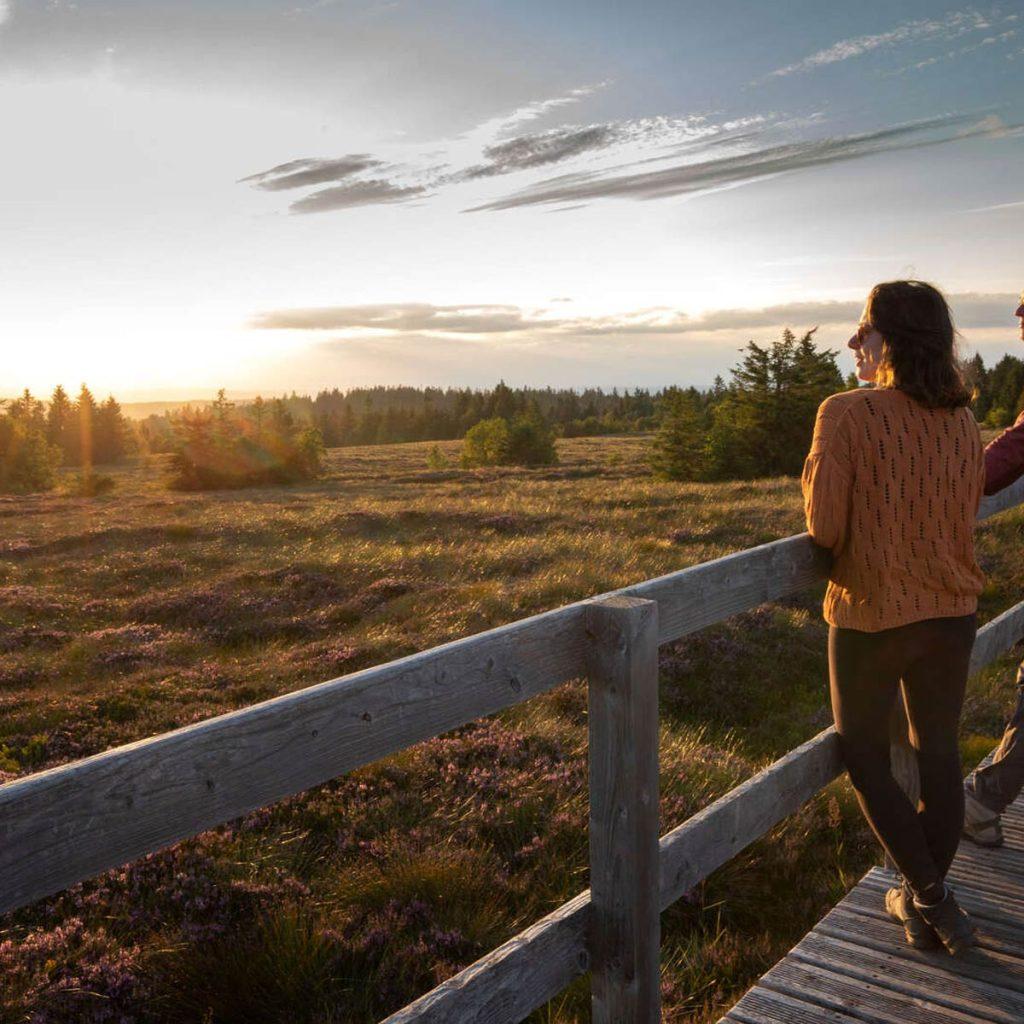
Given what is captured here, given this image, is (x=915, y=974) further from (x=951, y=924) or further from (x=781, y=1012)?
(x=781, y=1012)

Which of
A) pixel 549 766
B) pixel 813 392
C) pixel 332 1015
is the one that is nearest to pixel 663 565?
pixel 549 766

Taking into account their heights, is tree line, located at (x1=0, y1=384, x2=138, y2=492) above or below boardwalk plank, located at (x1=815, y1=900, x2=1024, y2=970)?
above

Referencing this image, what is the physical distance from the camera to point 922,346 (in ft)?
10.5

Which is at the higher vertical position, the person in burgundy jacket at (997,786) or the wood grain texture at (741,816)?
the wood grain texture at (741,816)

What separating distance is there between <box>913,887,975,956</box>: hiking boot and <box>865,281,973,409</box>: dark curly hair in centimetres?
203

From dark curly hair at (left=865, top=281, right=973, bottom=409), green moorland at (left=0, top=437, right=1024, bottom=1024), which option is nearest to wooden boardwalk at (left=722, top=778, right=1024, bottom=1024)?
green moorland at (left=0, top=437, right=1024, bottom=1024)

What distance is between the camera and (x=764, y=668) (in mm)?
9328

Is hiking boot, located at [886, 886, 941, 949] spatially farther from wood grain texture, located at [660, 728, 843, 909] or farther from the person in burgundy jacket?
the person in burgundy jacket

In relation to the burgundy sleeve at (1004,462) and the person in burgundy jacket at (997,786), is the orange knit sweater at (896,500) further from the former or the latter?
the person in burgundy jacket at (997,786)

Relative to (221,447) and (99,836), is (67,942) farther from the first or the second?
(221,447)

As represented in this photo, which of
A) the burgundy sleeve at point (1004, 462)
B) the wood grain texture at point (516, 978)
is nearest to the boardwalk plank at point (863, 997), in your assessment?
the wood grain texture at point (516, 978)

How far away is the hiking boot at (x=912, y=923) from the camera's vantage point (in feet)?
11.9

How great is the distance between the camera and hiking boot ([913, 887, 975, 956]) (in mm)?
3512

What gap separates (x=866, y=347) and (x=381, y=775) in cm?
400
